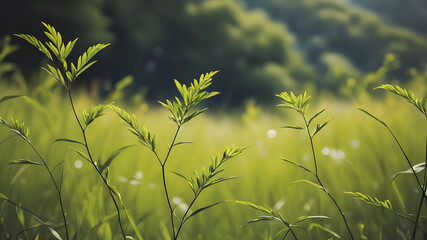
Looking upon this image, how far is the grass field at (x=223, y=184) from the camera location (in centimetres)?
92

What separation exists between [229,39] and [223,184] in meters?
12.4

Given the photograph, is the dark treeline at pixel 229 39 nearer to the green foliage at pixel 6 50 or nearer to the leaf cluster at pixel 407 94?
the green foliage at pixel 6 50

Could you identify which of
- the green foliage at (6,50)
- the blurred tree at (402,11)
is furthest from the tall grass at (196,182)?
the blurred tree at (402,11)

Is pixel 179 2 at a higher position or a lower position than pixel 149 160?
higher

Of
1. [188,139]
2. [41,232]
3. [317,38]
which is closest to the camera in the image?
[41,232]

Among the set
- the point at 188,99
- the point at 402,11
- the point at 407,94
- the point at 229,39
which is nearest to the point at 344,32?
the point at 402,11

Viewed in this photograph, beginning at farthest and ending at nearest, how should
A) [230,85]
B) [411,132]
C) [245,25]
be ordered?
1. [245,25]
2. [230,85]
3. [411,132]

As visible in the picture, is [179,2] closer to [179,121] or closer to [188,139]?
[188,139]

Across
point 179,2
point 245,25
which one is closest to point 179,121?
point 179,2

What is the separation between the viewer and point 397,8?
15141 mm

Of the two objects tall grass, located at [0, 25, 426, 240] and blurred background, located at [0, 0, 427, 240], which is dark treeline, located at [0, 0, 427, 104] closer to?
blurred background, located at [0, 0, 427, 240]

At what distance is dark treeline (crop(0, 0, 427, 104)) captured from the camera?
9.80m

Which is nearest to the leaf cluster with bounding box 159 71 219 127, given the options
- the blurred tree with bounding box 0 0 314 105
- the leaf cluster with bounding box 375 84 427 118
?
the leaf cluster with bounding box 375 84 427 118

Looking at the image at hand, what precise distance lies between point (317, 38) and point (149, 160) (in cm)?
1553
